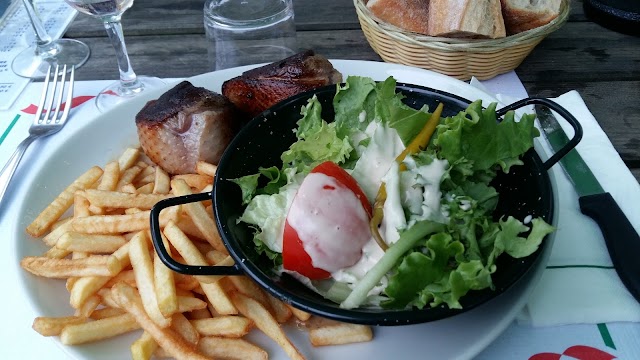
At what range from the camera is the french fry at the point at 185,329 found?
4.31 feet

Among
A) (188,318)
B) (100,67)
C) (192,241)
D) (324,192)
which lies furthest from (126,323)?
(100,67)

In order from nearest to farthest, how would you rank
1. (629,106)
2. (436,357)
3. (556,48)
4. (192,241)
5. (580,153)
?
(436,357) < (192,241) < (580,153) < (629,106) < (556,48)

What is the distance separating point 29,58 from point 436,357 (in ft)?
8.05

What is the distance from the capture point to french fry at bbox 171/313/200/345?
51.7 inches

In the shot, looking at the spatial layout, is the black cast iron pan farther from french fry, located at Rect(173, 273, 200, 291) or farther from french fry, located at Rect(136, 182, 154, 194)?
french fry, located at Rect(136, 182, 154, 194)

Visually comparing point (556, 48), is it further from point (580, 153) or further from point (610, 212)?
point (610, 212)

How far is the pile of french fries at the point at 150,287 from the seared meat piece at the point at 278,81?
1.10 ft

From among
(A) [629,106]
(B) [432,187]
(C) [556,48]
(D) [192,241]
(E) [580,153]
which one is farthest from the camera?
(C) [556,48]

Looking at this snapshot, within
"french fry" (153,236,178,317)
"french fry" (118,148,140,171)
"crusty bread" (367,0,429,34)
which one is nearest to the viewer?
"french fry" (153,236,178,317)

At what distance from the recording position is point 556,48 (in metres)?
2.62

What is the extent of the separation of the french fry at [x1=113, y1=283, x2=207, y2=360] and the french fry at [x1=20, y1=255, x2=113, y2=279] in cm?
7

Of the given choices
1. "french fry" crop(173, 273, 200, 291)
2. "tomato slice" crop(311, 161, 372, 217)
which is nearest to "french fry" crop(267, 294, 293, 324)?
"french fry" crop(173, 273, 200, 291)

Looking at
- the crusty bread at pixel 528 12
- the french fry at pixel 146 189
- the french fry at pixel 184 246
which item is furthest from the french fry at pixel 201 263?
the crusty bread at pixel 528 12

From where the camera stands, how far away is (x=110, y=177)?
5.60 feet
